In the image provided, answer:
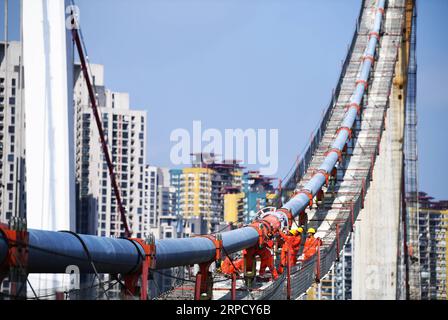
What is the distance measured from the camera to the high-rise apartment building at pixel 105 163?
77675 millimetres

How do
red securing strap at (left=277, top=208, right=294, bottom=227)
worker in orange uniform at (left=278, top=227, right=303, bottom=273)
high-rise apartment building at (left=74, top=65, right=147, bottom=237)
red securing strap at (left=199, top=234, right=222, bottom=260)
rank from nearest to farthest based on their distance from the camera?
red securing strap at (left=199, top=234, right=222, bottom=260)
worker in orange uniform at (left=278, top=227, right=303, bottom=273)
red securing strap at (left=277, top=208, right=294, bottom=227)
high-rise apartment building at (left=74, top=65, right=147, bottom=237)

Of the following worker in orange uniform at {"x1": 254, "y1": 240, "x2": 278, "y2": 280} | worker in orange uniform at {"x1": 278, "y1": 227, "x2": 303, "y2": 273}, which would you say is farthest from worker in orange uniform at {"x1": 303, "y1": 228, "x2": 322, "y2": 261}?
worker in orange uniform at {"x1": 254, "y1": 240, "x2": 278, "y2": 280}

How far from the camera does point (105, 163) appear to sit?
83.8m

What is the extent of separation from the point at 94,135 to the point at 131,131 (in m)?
10.3

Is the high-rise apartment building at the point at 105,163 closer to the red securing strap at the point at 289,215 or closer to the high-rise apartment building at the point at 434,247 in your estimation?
the high-rise apartment building at the point at 434,247

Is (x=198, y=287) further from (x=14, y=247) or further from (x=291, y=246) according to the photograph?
(x=291, y=246)

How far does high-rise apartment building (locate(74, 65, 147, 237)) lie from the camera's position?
7768 centimetres

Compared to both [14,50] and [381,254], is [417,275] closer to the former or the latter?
[381,254]

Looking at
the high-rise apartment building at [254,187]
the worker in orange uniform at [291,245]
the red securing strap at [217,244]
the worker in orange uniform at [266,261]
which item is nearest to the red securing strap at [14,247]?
the red securing strap at [217,244]

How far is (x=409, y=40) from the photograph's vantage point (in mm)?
31969

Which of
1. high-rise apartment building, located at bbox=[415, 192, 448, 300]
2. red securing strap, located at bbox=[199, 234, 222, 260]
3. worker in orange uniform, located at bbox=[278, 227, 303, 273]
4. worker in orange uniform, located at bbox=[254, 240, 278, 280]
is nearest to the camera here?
red securing strap, located at bbox=[199, 234, 222, 260]

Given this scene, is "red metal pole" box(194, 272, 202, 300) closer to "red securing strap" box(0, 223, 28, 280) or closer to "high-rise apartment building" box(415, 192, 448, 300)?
"red securing strap" box(0, 223, 28, 280)

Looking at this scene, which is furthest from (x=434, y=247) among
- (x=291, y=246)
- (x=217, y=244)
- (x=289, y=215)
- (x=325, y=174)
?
(x=217, y=244)
